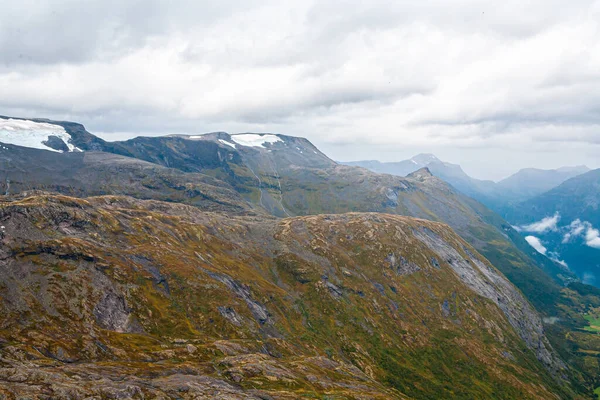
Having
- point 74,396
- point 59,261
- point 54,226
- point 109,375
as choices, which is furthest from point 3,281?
point 74,396

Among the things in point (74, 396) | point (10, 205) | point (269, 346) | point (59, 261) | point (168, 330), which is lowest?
point (269, 346)

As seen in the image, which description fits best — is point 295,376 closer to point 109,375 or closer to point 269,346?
point 269,346

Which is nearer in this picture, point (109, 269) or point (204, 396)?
point (204, 396)

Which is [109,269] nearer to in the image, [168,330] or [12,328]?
[168,330]

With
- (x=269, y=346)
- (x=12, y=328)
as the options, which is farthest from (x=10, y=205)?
(x=269, y=346)

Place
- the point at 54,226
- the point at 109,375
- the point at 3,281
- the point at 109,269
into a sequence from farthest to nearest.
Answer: the point at 54,226, the point at 109,269, the point at 3,281, the point at 109,375

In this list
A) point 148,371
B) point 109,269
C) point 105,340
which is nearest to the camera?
point 148,371

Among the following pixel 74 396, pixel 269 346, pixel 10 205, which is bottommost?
pixel 269 346

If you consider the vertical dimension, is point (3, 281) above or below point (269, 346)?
above

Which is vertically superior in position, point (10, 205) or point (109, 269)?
point (10, 205)
